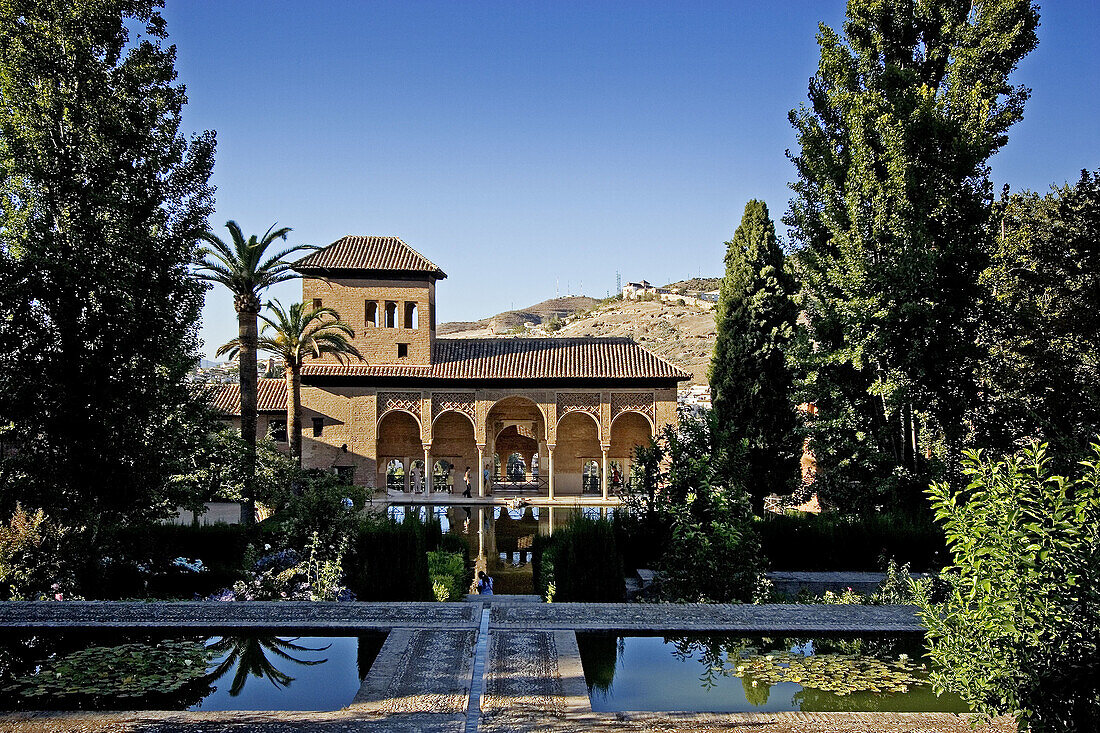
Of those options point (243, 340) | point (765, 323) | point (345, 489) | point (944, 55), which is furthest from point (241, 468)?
point (944, 55)

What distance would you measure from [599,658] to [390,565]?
301 centimetres

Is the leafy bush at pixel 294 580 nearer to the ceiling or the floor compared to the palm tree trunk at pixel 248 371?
nearer to the floor

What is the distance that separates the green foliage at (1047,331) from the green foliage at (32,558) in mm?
12175

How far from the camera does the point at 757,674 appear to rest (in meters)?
5.73

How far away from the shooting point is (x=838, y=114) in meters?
13.6

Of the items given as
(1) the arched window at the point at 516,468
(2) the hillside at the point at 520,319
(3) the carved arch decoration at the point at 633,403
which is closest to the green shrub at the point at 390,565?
(3) the carved arch decoration at the point at 633,403

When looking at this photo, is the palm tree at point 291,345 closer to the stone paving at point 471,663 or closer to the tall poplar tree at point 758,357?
the tall poplar tree at point 758,357

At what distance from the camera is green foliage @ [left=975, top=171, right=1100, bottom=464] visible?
12.4m

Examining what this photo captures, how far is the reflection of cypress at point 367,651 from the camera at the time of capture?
228 inches

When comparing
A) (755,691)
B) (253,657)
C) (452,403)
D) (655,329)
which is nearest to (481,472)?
(452,403)

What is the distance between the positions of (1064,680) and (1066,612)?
31 centimetres

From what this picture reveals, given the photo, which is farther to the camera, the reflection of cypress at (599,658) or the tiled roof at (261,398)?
the tiled roof at (261,398)

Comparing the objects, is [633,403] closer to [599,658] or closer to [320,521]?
[320,521]

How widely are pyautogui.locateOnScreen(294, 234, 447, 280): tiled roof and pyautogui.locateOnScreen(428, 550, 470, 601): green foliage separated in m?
15.9
